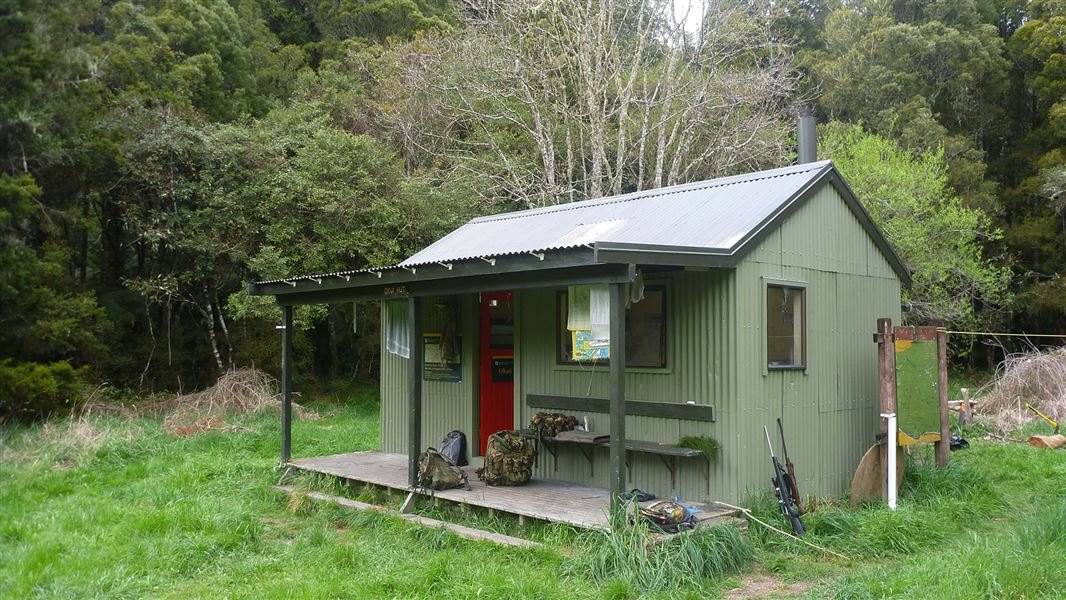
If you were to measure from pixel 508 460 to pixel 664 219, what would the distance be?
2.89m

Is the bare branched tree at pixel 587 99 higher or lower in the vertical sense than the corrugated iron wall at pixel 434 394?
higher

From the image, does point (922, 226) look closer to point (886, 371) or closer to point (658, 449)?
point (886, 371)

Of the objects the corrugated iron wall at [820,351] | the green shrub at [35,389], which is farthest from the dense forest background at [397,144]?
the corrugated iron wall at [820,351]

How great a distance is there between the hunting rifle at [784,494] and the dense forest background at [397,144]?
10.7 metres

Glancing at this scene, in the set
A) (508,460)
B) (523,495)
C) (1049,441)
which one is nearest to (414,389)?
(508,460)

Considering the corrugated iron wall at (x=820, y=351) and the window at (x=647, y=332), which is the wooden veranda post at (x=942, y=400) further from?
the window at (x=647, y=332)

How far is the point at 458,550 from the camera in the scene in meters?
6.65

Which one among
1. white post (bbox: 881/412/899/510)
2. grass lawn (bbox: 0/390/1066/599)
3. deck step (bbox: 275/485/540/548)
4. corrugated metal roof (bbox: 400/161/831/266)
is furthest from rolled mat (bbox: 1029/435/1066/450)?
deck step (bbox: 275/485/540/548)

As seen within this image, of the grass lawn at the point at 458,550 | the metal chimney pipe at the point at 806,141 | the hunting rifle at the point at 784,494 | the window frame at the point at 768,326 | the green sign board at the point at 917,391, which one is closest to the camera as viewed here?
the grass lawn at the point at 458,550

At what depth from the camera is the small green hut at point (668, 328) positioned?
7.13 metres

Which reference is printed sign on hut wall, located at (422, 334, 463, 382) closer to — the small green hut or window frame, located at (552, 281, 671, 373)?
the small green hut

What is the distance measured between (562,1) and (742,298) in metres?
13.9

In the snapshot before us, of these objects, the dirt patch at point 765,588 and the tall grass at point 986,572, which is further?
the dirt patch at point 765,588

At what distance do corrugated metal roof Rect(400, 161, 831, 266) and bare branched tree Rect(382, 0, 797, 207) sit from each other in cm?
815
